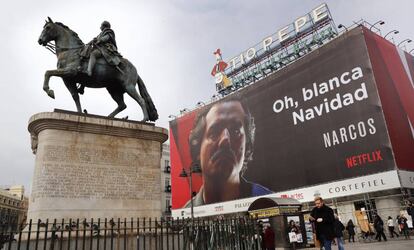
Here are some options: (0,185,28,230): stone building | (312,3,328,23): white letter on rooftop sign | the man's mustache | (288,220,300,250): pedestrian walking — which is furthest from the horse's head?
(312,3,328,23): white letter on rooftop sign

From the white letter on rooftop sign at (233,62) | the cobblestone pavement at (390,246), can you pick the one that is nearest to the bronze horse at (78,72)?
the cobblestone pavement at (390,246)

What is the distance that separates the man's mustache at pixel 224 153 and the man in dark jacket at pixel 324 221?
3138cm

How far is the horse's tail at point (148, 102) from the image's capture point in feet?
33.5

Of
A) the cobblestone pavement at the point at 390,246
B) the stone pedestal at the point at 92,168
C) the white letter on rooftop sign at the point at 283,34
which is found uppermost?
the white letter on rooftop sign at the point at 283,34

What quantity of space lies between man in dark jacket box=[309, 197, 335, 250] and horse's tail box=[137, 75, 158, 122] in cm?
501

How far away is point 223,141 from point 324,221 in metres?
33.2

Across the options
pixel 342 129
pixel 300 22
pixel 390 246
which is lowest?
pixel 390 246

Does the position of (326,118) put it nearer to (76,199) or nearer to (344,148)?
(344,148)

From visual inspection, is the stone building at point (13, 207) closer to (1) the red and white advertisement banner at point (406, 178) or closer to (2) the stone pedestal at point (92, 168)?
(2) the stone pedestal at point (92, 168)

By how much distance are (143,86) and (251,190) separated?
27.9 m

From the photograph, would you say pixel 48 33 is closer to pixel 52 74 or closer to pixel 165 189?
pixel 52 74

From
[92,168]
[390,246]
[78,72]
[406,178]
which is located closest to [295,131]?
[406,178]

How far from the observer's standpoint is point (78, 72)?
9.11m

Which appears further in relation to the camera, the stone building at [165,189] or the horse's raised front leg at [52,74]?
the stone building at [165,189]
